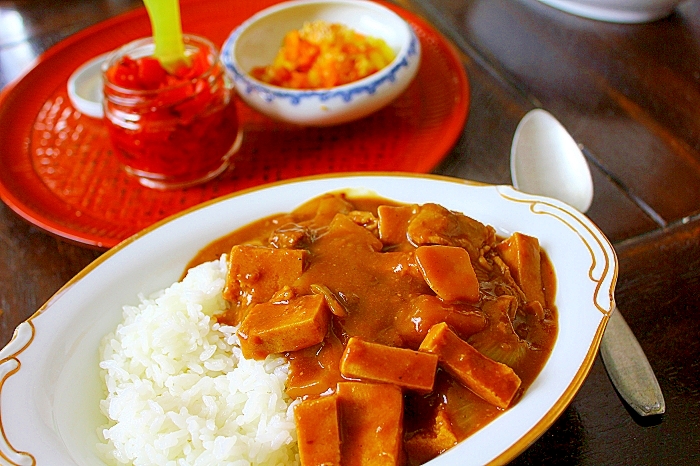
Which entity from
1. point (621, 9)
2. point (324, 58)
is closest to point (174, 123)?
point (324, 58)

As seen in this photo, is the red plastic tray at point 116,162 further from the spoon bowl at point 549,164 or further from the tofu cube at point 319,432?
the tofu cube at point 319,432

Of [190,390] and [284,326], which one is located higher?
[284,326]

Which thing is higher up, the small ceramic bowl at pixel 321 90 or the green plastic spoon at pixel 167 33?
the green plastic spoon at pixel 167 33

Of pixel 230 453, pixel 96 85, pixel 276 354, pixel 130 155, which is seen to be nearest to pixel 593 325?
pixel 276 354

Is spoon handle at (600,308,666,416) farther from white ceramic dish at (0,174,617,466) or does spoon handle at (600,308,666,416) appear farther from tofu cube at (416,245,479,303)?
tofu cube at (416,245,479,303)

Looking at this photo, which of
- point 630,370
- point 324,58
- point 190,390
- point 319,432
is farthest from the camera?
point 324,58

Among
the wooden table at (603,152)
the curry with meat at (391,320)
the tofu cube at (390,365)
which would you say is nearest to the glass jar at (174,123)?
the wooden table at (603,152)

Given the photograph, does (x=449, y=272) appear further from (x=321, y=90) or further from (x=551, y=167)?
(x=321, y=90)

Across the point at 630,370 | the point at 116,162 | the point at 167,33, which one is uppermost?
the point at 167,33
